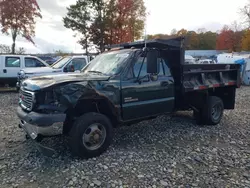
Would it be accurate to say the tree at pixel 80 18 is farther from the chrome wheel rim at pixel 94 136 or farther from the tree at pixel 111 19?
the chrome wheel rim at pixel 94 136

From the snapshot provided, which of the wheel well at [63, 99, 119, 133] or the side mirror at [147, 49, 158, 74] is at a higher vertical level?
the side mirror at [147, 49, 158, 74]

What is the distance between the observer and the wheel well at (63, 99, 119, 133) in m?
4.31

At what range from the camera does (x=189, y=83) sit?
5.90 m

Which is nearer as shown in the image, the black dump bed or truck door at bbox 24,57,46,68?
the black dump bed

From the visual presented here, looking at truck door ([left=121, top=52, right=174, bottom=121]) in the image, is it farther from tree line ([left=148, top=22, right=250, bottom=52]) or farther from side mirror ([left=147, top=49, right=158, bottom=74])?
tree line ([left=148, top=22, right=250, bottom=52])

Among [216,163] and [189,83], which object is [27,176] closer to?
[216,163]

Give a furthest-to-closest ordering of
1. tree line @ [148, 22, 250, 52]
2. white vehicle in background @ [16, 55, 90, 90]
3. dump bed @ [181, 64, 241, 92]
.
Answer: tree line @ [148, 22, 250, 52] < white vehicle in background @ [16, 55, 90, 90] < dump bed @ [181, 64, 241, 92]

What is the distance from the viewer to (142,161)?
4.24 meters

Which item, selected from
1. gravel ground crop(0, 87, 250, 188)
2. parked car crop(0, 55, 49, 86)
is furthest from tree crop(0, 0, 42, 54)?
gravel ground crop(0, 87, 250, 188)

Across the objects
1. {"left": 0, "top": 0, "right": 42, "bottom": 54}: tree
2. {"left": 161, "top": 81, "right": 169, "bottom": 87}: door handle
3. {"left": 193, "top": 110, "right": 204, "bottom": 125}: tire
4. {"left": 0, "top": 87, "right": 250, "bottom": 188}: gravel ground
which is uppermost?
{"left": 0, "top": 0, "right": 42, "bottom": 54}: tree

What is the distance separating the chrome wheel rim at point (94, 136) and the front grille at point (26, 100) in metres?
1.06

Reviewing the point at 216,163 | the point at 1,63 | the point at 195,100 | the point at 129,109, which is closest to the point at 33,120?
the point at 129,109

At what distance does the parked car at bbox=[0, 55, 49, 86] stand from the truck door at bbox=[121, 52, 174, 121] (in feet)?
28.3

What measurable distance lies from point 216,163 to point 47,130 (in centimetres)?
294
